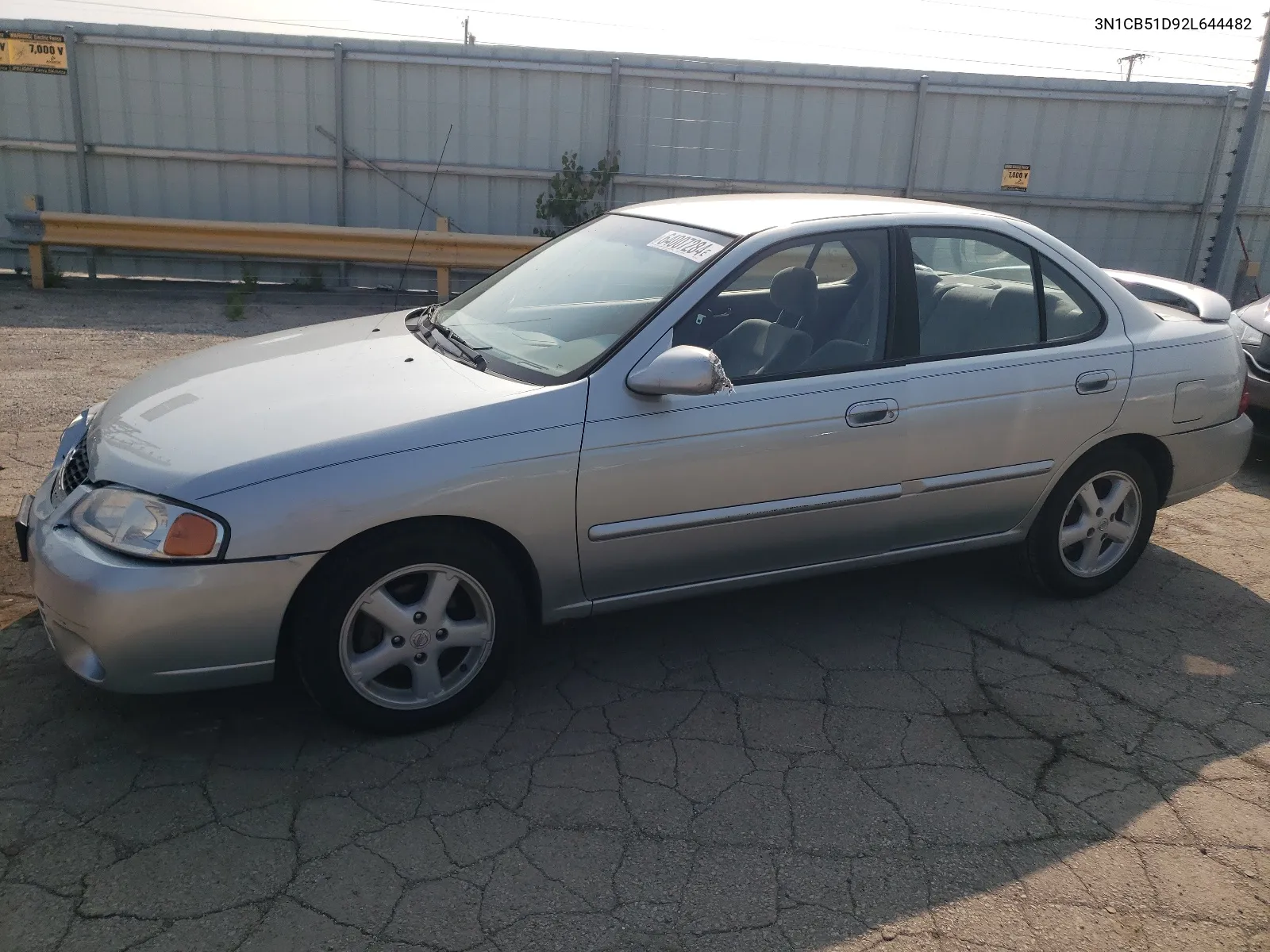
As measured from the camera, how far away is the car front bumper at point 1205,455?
4.58 meters

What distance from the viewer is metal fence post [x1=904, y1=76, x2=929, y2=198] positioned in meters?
11.6

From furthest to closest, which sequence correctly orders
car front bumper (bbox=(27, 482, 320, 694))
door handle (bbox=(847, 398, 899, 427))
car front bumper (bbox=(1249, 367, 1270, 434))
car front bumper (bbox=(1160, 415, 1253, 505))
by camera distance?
car front bumper (bbox=(1249, 367, 1270, 434)) → car front bumper (bbox=(1160, 415, 1253, 505)) → door handle (bbox=(847, 398, 899, 427)) → car front bumper (bbox=(27, 482, 320, 694))

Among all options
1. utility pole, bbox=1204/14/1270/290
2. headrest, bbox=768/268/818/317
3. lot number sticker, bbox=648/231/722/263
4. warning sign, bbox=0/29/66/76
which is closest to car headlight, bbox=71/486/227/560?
lot number sticker, bbox=648/231/722/263

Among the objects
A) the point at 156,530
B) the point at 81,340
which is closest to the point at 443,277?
the point at 81,340

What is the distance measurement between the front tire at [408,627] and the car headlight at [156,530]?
0.31 metres

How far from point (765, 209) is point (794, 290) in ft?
1.11

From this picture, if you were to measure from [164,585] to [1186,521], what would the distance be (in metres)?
5.08

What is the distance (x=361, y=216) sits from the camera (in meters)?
11.6

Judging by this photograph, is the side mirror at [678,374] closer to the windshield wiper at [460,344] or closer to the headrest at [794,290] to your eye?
the windshield wiper at [460,344]

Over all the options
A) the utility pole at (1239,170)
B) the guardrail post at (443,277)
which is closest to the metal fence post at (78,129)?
the guardrail post at (443,277)

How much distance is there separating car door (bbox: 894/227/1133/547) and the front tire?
5.26 ft

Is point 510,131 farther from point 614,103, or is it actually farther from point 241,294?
point 241,294

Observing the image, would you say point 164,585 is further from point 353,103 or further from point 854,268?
point 353,103

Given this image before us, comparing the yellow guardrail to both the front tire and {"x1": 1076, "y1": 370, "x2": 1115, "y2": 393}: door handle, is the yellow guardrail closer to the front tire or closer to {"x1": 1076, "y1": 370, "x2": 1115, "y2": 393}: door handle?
{"x1": 1076, "y1": 370, "x2": 1115, "y2": 393}: door handle
